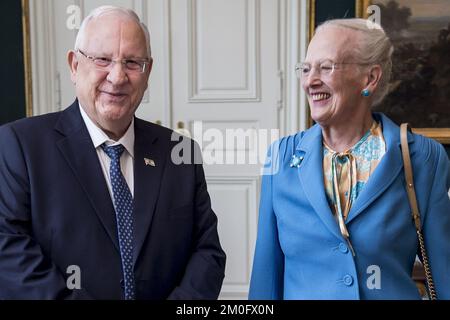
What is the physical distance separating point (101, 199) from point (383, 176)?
577mm

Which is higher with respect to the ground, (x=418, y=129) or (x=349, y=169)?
(x=349, y=169)

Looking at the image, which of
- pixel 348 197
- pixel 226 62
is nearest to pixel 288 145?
pixel 348 197

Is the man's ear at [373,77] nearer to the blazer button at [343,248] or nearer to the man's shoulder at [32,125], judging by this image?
the blazer button at [343,248]

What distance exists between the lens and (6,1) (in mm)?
2900

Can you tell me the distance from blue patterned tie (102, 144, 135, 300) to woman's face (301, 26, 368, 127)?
0.43 metres

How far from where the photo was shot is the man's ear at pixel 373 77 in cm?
114

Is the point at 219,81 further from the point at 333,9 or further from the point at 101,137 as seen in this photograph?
the point at 101,137

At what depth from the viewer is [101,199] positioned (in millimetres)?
1070

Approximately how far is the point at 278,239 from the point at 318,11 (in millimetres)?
1876

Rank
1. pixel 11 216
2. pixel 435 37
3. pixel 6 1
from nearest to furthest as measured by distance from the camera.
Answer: pixel 11 216, pixel 435 37, pixel 6 1

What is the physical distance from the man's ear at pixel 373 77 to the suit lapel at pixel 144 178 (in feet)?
1.58

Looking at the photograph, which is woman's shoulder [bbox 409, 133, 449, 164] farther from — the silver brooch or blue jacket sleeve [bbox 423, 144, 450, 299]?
the silver brooch

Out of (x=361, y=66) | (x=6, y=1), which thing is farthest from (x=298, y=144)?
(x=6, y=1)

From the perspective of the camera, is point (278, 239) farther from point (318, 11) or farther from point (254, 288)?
point (318, 11)
